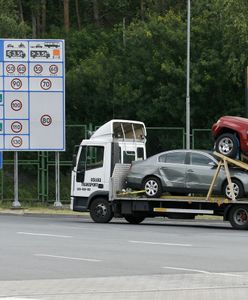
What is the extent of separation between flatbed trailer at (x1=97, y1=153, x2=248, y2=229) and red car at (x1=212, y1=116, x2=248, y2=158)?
26 centimetres

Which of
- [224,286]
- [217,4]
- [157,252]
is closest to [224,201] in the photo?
[157,252]

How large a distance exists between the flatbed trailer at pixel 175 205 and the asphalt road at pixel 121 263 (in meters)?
0.78

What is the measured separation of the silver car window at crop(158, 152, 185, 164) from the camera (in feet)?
85.3

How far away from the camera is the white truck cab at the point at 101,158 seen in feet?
91.2

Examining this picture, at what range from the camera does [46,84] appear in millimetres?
35750

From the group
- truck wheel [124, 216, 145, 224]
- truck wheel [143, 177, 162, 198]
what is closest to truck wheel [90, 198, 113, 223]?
truck wheel [124, 216, 145, 224]

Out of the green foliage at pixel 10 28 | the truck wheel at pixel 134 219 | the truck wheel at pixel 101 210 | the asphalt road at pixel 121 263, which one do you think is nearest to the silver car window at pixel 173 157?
the asphalt road at pixel 121 263

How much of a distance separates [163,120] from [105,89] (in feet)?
15.8

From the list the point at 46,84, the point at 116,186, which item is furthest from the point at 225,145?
the point at 46,84

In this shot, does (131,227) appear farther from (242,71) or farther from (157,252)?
(242,71)

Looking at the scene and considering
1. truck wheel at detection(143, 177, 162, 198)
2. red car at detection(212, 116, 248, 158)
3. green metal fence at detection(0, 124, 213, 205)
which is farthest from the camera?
Result: green metal fence at detection(0, 124, 213, 205)

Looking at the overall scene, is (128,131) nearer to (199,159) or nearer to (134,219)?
(134,219)

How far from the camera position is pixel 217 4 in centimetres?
4603

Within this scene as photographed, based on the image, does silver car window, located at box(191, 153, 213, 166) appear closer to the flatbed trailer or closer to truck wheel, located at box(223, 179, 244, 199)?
the flatbed trailer
